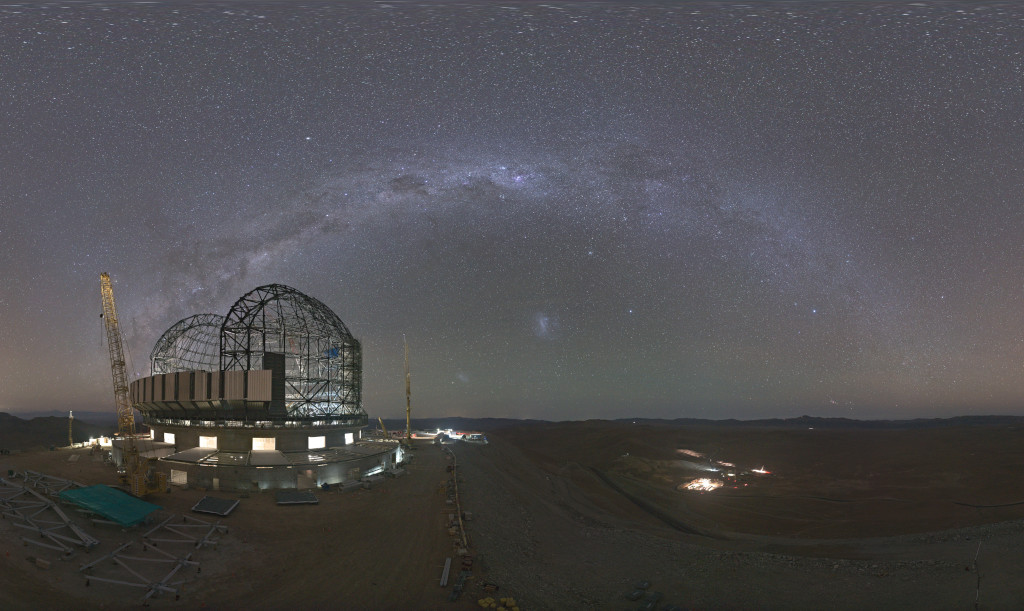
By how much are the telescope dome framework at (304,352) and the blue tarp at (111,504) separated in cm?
1600

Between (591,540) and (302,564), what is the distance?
564 inches

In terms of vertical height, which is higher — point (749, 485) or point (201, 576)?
point (201, 576)

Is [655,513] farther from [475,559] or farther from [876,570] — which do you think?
[475,559]

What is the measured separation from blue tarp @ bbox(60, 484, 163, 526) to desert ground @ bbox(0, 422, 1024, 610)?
0.55 m

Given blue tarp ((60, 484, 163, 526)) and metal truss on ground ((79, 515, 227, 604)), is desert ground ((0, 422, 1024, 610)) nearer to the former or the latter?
metal truss on ground ((79, 515, 227, 604))

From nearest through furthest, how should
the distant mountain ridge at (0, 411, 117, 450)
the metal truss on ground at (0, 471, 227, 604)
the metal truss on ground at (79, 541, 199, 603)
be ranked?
the metal truss on ground at (79, 541, 199, 603)
the metal truss on ground at (0, 471, 227, 604)
the distant mountain ridge at (0, 411, 117, 450)

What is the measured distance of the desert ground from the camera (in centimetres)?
1755

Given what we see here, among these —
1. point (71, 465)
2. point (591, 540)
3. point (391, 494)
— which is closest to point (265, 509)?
point (391, 494)

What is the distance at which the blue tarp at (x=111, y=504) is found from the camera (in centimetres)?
2142

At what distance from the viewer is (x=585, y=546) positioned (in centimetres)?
2538

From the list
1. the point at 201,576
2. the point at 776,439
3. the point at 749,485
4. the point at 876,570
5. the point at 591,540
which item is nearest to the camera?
the point at 201,576

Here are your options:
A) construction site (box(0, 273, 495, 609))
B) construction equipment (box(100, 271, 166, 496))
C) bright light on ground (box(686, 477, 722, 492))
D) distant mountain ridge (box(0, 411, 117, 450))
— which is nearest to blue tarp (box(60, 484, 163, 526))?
construction site (box(0, 273, 495, 609))

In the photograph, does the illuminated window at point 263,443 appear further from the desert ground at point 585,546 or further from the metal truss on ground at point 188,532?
the metal truss on ground at point 188,532

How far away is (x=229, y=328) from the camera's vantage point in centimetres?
4081
